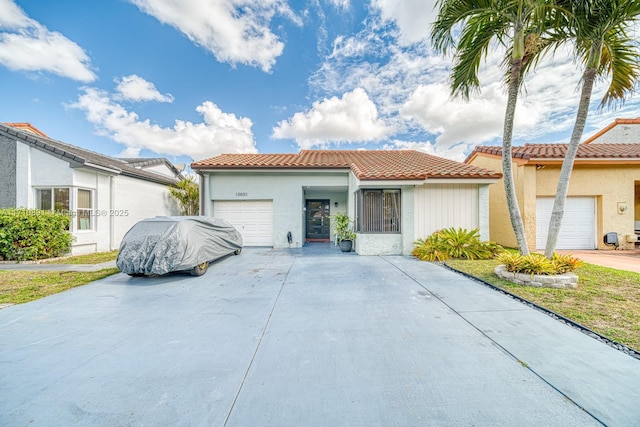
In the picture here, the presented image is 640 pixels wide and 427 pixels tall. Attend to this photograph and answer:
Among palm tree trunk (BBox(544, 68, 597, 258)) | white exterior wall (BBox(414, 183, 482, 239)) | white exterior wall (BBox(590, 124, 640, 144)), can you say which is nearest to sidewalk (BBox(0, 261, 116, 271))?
white exterior wall (BBox(414, 183, 482, 239))

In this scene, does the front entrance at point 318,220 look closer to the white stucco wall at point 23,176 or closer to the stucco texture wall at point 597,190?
the stucco texture wall at point 597,190

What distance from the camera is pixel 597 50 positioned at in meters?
5.17

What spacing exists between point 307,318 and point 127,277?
5.47m

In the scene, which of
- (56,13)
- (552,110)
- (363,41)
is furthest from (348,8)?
(56,13)

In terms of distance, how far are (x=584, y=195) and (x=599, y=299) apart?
819 cm

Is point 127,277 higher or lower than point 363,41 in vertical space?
lower

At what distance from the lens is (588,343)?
301 centimetres

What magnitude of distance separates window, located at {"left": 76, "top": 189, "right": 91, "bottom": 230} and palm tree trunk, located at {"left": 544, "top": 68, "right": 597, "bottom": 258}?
15.6 m

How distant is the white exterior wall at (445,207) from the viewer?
29.7ft

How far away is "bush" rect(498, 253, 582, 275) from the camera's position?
17.2 feet

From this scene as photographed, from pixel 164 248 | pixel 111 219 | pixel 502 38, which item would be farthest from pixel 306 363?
pixel 111 219

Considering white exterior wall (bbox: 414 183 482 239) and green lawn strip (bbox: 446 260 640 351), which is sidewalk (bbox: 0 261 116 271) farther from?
green lawn strip (bbox: 446 260 640 351)

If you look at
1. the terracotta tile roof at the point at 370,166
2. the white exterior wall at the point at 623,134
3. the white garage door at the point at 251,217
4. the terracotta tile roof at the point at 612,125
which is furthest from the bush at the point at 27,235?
the terracotta tile roof at the point at 612,125

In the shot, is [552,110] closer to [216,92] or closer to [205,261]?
[205,261]
